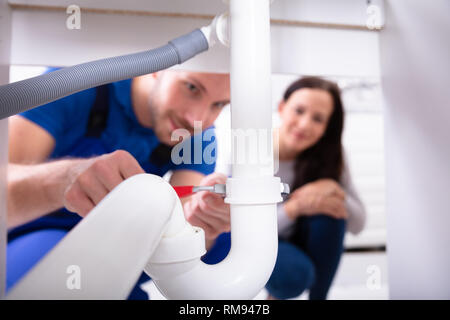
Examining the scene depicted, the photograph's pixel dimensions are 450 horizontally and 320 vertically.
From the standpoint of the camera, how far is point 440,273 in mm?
736

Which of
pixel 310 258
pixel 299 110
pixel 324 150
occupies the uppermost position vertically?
pixel 299 110

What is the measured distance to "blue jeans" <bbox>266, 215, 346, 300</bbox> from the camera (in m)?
0.85

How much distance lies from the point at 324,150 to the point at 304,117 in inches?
4.4

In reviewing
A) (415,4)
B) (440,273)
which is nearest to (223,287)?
(440,273)

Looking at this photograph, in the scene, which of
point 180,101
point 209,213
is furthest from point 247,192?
point 180,101

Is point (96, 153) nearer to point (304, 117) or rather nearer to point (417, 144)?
point (304, 117)

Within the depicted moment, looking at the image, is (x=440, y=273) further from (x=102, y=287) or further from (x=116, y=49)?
(x=116, y=49)

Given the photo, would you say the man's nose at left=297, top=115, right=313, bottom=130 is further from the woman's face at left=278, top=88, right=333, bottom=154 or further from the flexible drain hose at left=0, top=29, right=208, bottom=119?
the flexible drain hose at left=0, top=29, right=208, bottom=119

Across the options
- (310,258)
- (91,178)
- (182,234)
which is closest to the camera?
(182,234)

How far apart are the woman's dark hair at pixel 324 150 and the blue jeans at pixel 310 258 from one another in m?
0.12

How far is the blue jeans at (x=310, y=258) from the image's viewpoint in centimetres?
85

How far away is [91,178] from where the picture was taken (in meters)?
0.73

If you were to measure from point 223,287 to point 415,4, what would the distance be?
789 mm

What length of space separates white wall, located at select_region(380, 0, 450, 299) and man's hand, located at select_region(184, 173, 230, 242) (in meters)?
0.49
